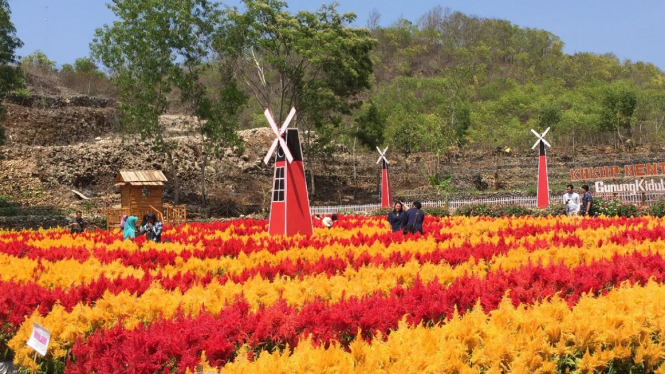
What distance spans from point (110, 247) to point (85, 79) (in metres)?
51.5

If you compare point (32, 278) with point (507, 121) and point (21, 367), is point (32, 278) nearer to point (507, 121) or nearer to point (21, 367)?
point (21, 367)

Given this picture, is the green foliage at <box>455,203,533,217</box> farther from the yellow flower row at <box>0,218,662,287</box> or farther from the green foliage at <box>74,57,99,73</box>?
the green foliage at <box>74,57,99,73</box>

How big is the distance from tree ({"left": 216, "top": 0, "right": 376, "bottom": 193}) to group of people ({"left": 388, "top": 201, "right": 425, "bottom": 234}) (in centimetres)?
1808

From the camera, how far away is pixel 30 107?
133 feet

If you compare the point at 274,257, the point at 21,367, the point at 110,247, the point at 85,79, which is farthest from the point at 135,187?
the point at 85,79

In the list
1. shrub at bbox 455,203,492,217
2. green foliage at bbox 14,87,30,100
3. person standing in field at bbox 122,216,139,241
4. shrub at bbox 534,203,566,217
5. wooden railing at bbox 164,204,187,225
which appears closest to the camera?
person standing in field at bbox 122,216,139,241

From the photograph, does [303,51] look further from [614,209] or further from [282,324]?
[282,324]

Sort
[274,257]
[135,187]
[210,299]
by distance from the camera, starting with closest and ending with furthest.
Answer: [210,299], [274,257], [135,187]

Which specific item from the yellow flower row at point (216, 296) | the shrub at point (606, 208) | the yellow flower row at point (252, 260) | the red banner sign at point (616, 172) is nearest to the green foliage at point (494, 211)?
the shrub at point (606, 208)

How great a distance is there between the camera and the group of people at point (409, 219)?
12.5m

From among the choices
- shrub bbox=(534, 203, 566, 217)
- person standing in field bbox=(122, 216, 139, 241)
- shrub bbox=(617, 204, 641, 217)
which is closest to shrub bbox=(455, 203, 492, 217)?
shrub bbox=(534, 203, 566, 217)

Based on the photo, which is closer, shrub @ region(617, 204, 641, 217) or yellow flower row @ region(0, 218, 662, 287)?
yellow flower row @ region(0, 218, 662, 287)

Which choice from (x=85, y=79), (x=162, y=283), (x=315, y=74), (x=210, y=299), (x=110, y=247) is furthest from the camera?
(x=85, y=79)

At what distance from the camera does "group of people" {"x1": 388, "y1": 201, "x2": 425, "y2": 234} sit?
40.9 ft
